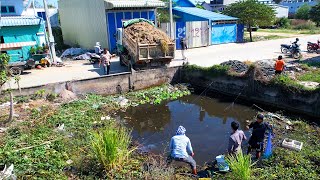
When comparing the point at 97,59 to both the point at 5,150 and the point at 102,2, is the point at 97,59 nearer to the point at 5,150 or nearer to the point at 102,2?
the point at 102,2

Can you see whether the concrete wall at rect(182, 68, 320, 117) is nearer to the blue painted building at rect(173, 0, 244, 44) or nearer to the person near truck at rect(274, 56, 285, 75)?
the person near truck at rect(274, 56, 285, 75)

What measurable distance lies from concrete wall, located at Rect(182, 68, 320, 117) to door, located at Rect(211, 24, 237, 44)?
10.4 m

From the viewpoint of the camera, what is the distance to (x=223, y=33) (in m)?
24.8

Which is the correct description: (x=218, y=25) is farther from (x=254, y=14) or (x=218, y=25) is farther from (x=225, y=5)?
(x=225, y=5)

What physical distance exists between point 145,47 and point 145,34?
123cm

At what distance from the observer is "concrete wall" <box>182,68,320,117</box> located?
10375mm

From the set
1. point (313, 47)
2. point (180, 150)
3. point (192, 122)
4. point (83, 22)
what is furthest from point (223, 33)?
point (180, 150)

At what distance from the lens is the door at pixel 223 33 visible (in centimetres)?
2414

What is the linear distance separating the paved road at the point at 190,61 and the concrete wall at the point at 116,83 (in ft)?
5.56

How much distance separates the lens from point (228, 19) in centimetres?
2433

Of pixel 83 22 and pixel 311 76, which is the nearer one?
pixel 311 76

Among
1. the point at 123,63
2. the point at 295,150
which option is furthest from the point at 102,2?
the point at 295,150

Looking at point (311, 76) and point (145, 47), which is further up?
point (145, 47)

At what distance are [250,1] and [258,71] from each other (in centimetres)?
1708
